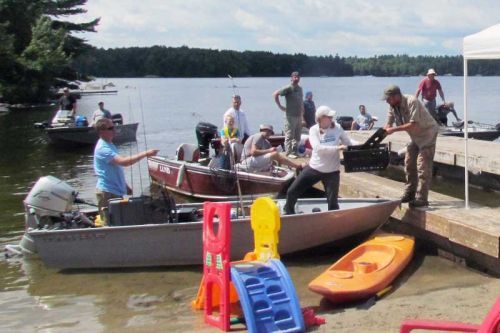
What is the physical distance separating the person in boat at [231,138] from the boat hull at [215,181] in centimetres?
44

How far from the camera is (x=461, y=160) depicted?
39.4ft

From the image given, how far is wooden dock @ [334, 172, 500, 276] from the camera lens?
7.30 meters

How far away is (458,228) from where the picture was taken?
25.1 ft

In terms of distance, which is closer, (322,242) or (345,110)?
(322,242)

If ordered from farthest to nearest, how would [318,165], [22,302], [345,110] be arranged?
[345,110] < [318,165] < [22,302]

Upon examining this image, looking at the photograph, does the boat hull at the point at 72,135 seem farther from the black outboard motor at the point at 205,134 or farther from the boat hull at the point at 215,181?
the boat hull at the point at 215,181

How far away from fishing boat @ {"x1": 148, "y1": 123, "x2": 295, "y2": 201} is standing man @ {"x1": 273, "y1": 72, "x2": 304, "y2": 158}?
1.13 m

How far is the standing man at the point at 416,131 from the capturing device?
8.27 metres

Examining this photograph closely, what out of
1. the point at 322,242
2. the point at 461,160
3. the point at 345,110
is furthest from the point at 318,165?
the point at 345,110

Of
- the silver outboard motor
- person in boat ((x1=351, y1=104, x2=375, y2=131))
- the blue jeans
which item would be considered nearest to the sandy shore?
the blue jeans

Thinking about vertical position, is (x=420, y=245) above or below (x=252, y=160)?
below

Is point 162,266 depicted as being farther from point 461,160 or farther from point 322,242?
point 461,160

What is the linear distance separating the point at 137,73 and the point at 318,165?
142931 millimetres

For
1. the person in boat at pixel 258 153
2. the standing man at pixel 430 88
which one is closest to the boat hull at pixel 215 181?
the person in boat at pixel 258 153
